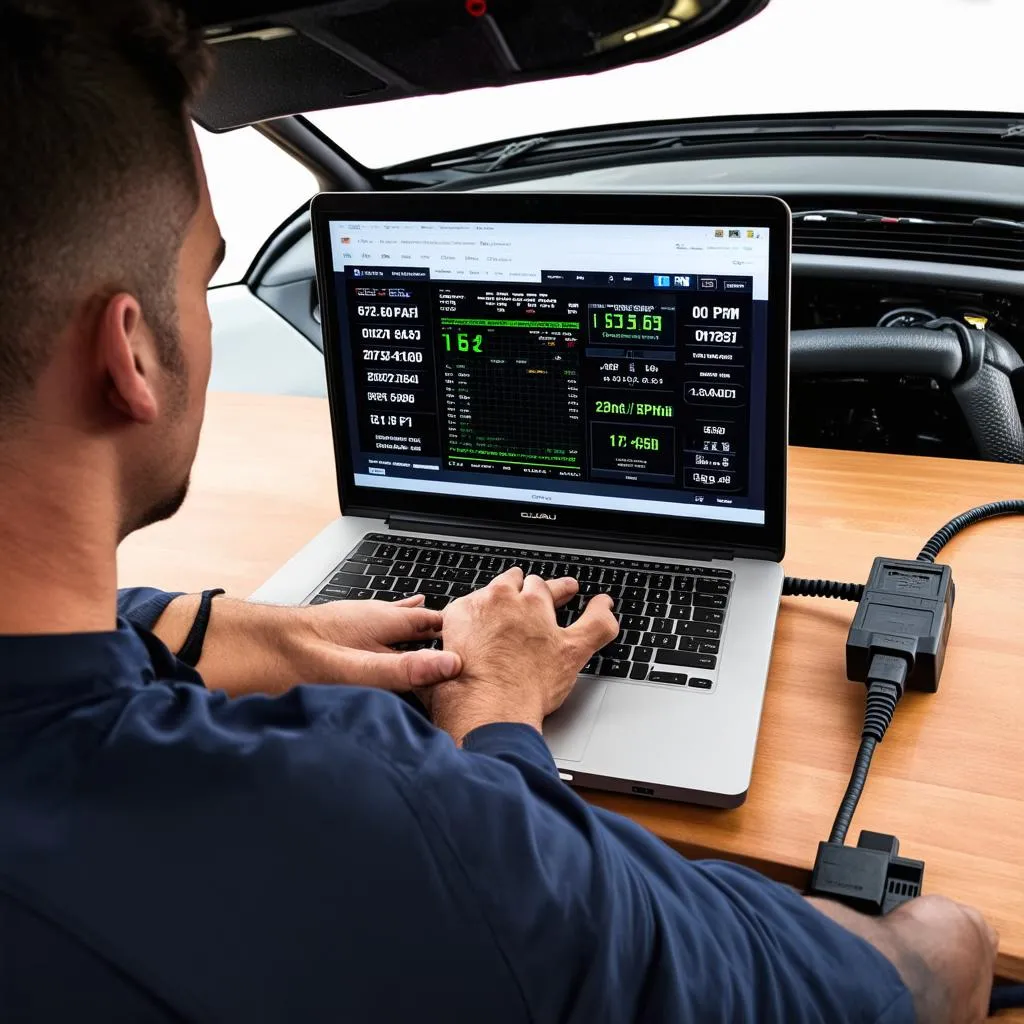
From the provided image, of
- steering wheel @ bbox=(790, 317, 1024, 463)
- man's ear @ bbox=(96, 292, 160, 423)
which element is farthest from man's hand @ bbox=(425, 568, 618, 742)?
steering wheel @ bbox=(790, 317, 1024, 463)

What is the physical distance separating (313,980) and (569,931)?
0.13m

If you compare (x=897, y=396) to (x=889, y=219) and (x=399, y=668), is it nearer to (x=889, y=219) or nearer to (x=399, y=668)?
(x=889, y=219)

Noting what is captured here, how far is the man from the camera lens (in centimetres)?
49

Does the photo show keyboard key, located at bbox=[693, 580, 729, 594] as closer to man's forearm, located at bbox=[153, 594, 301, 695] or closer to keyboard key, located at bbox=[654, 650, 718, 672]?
keyboard key, located at bbox=[654, 650, 718, 672]

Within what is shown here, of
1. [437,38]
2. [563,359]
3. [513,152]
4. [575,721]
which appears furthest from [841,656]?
[513,152]

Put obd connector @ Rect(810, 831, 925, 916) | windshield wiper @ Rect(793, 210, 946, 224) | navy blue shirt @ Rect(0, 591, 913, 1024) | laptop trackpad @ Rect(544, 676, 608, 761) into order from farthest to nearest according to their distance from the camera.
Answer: windshield wiper @ Rect(793, 210, 946, 224)
laptop trackpad @ Rect(544, 676, 608, 761)
obd connector @ Rect(810, 831, 925, 916)
navy blue shirt @ Rect(0, 591, 913, 1024)

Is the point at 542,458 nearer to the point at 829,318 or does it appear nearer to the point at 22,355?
the point at 22,355

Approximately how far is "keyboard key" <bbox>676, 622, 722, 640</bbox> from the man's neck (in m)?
0.57

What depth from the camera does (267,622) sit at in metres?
0.99

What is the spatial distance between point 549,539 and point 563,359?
212 mm

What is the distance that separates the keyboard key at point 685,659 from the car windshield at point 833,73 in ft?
4.40

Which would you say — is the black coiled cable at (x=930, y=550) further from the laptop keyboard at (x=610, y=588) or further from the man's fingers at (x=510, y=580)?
the man's fingers at (x=510, y=580)

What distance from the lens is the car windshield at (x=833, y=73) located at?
208cm

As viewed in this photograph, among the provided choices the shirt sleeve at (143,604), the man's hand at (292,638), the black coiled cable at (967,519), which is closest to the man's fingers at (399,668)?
the man's hand at (292,638)
